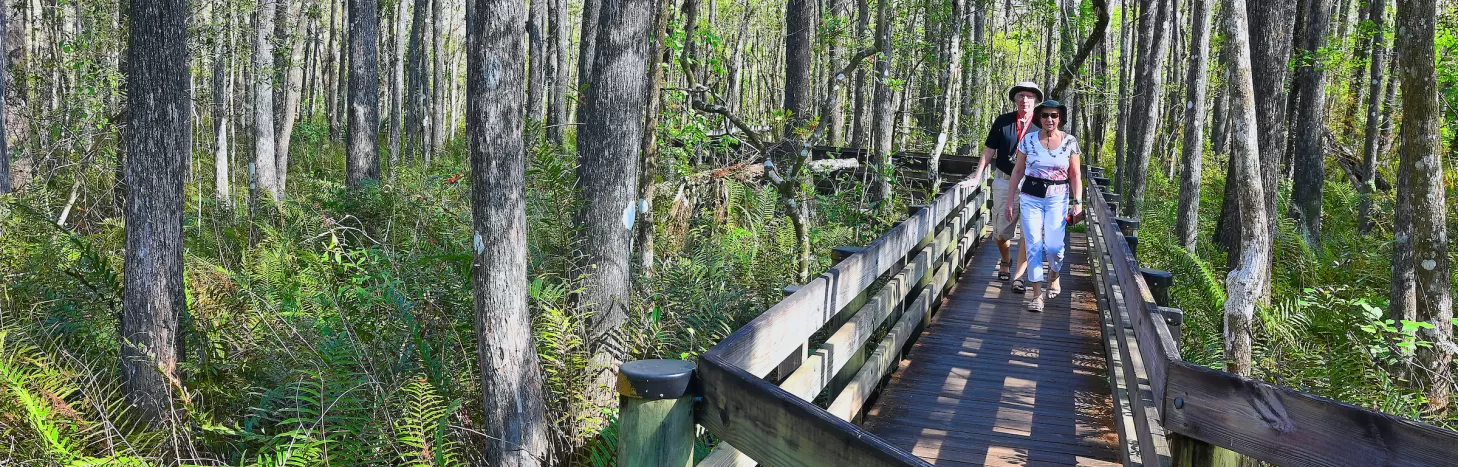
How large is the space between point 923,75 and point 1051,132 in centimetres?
2051

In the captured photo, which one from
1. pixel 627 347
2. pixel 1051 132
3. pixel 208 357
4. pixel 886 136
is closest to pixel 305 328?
pixel 208 357

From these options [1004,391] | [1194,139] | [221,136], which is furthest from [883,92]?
[221,136]

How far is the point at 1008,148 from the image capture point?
939 cm

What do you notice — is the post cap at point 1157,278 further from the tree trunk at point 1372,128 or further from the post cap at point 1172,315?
the tree trunk at point 1372,128

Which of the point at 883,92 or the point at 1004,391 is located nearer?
the point at 1004,391

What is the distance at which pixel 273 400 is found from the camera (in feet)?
21.1

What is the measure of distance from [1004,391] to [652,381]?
4.21 metres

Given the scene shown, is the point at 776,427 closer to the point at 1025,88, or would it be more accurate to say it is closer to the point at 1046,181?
the point at 1046,181

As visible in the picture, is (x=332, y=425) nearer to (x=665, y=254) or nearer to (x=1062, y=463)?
(x=1062, y=463)

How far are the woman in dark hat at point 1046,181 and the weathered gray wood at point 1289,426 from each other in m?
4.97

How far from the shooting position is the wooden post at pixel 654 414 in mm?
2754

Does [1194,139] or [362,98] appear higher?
[362,98]

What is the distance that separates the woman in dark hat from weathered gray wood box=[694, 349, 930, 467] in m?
5.71

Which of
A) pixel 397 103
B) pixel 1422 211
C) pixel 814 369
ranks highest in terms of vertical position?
pixel 397 103
